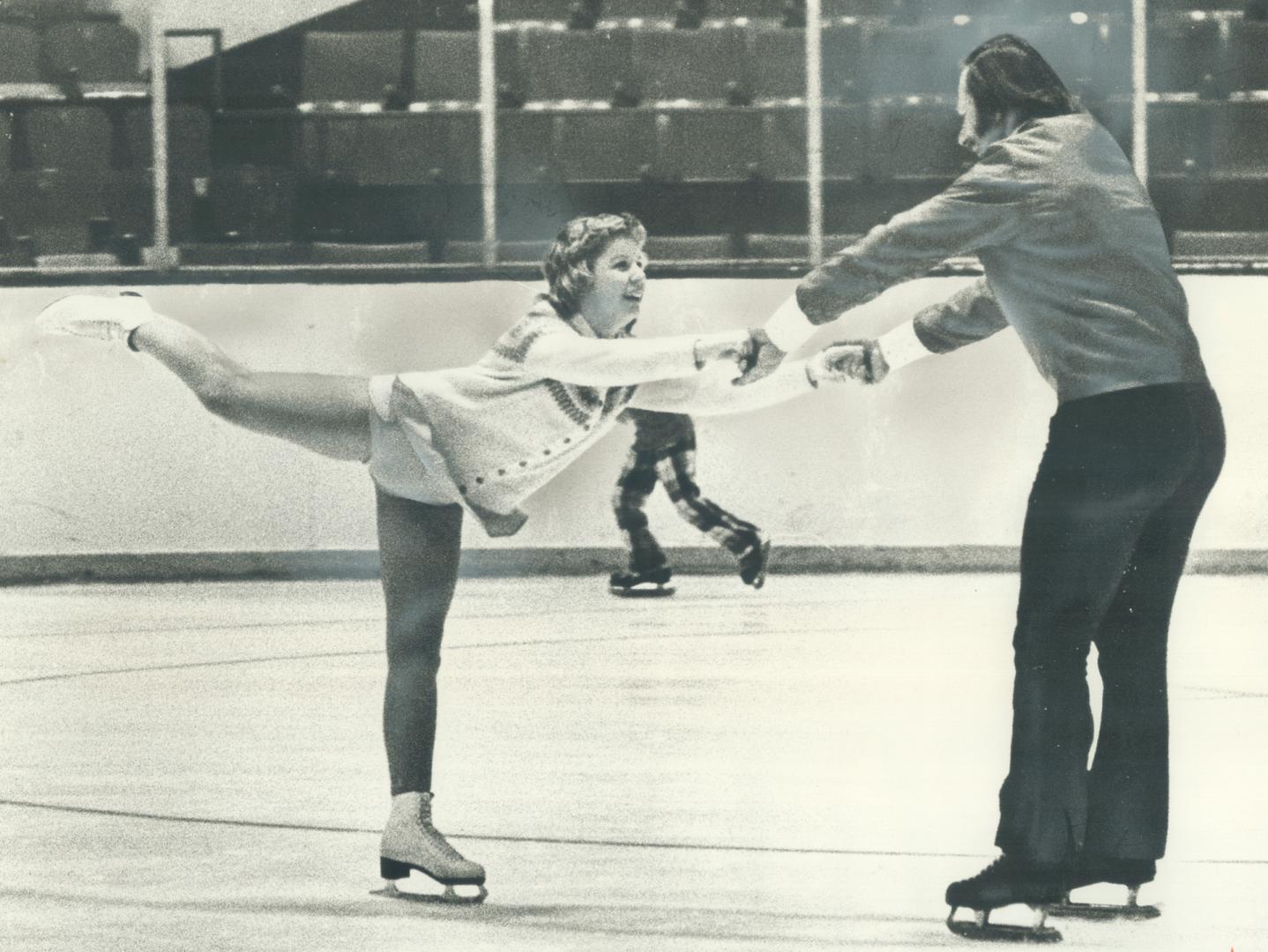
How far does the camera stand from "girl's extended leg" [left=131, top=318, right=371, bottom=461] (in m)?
5.36

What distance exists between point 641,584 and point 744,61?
330 centimetres

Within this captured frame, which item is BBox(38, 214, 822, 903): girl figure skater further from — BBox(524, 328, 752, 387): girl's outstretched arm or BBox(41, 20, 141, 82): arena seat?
BBox(41, 20, 141, 82): arena seat

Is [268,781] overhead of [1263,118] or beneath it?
beneath

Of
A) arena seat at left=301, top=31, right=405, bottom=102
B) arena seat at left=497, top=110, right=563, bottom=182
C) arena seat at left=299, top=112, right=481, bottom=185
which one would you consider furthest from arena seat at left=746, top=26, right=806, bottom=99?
arena seat at left=301, top=31, right=405, bottom=102

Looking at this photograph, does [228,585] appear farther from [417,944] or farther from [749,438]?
[417,944]

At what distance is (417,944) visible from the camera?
188 inches

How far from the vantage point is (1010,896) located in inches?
191

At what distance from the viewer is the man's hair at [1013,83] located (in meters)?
4.89

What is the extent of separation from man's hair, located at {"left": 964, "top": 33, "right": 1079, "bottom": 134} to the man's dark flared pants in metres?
0.60

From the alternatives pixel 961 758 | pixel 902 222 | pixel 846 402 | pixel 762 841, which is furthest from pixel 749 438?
pixel 902 222

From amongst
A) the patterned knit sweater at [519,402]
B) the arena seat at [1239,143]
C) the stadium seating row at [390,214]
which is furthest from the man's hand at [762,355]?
the arena seat at [1239,143]

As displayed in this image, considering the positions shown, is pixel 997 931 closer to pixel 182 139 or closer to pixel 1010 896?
pixel 1010 896

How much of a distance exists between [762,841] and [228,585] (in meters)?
6.51

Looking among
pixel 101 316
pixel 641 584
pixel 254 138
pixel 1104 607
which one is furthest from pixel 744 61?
pixel 1104 607
